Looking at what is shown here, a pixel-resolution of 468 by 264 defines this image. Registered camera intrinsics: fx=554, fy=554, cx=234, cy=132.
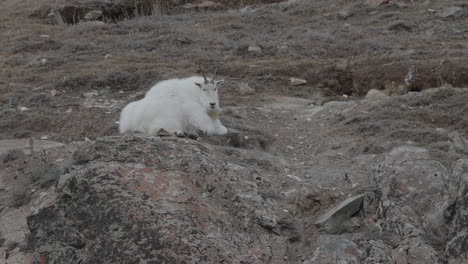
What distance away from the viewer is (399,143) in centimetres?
889

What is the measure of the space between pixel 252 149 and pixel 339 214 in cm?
285

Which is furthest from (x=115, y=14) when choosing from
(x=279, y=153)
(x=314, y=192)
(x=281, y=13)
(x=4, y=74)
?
(x=314, y=192)

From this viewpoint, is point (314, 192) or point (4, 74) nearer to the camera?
point (314, 192)

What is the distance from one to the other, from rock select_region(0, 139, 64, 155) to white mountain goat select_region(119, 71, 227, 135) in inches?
64.1

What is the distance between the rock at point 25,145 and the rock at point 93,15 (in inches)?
588

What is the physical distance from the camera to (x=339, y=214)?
6.81 metres

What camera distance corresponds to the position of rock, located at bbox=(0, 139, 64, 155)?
9.86 metres

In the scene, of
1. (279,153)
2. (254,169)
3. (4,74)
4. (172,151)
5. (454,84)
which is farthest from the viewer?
(4,74)

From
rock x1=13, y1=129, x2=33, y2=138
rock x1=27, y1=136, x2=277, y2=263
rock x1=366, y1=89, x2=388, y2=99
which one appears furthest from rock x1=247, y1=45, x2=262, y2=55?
rock x1=27, y1=136, x2=277, y2=263

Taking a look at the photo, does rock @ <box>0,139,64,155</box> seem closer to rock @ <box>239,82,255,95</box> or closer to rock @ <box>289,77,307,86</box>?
rock @ <box>239,82,255,95</box>

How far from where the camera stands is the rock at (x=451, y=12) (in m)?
18.9

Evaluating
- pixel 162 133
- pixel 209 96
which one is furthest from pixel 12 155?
pixel 209 96

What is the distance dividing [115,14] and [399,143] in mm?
20086

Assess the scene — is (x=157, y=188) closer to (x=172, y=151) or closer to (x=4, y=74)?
(x=172, y=151)
